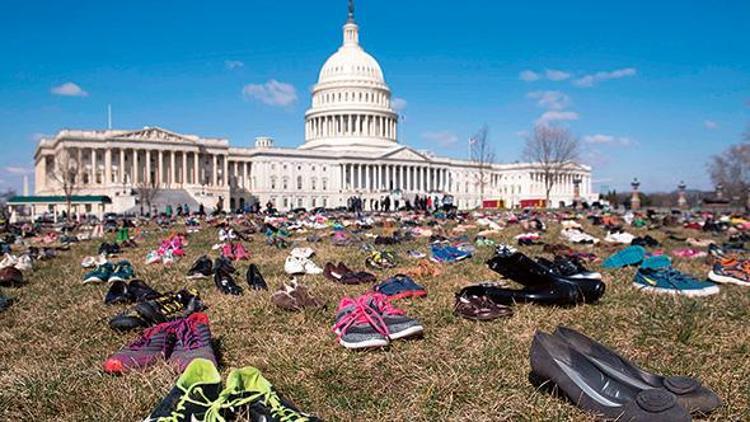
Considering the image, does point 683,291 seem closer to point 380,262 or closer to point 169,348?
point 380,262

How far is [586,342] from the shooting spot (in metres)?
3.71

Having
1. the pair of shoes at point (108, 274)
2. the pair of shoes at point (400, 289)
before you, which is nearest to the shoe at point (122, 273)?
the pair of shoes at point (108, 274)

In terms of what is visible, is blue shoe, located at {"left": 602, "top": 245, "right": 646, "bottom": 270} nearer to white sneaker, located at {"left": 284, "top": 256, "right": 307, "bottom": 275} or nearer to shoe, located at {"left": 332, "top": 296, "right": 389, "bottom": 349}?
white sneaker, located at {"left": 284, "top": 256, "right": 307, "bottom": 275}

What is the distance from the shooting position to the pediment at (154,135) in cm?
9031

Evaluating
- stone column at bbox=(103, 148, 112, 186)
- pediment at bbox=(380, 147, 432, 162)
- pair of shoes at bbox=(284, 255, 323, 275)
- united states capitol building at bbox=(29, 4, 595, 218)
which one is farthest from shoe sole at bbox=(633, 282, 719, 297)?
pediment at bbox=(380, 147, 432, 162)

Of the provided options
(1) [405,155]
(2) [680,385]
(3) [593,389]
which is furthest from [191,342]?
(1) [405,155]

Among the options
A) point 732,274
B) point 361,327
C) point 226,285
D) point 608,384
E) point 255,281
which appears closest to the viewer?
point 608,384

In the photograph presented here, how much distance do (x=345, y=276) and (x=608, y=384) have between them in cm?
564

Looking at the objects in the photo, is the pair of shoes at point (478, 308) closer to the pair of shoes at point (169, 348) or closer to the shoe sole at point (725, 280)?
the pair of shoes at point (169, 348)

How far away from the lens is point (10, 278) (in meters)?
9.30

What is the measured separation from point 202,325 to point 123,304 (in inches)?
127

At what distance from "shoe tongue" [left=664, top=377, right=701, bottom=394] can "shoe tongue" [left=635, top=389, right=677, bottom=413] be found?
20 centimetres

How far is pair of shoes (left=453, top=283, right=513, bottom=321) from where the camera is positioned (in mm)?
5445

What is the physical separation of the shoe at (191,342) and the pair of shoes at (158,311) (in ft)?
3.90
